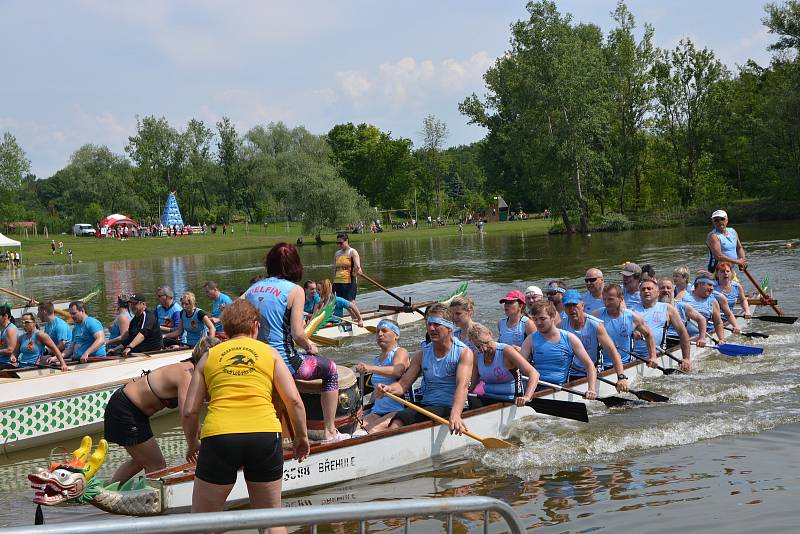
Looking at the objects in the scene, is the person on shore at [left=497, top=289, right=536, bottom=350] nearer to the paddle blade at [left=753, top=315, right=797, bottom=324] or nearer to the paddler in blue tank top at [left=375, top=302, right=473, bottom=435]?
the paddler in blue tank top at [left=375, top=302, right=473, bottom=435]

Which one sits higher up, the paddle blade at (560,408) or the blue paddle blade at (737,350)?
the paddle blade at (560,408)

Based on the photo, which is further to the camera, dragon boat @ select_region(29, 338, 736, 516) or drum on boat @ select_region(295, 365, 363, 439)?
drum on boat @ select_region(295, 365, 363, 439)

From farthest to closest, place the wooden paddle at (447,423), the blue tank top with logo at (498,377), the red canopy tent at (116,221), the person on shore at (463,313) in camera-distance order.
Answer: the red canopy tent at (116,221) < the person on shore at (463,313) < the blue tank top with logo at (498,377) < the wooden paddle at (447,423)

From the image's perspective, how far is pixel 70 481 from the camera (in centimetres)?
539

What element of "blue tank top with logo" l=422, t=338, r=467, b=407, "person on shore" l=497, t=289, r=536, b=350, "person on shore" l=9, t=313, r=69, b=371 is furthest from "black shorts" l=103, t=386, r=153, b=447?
"person on shore" l=9, t=313, r=69, b=371

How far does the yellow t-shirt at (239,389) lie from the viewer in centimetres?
422

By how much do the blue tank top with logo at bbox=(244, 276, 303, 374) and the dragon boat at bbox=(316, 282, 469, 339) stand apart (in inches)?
362

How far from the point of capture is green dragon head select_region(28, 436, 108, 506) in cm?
525

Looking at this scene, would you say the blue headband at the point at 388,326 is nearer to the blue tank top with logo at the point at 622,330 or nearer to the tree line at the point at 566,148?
the blue tank top with logo at the point at 622,330

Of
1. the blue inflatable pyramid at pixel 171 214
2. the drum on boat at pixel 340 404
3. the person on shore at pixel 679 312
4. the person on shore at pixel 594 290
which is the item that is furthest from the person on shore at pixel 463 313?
the blue inflatable pyramid at pixel 171 214

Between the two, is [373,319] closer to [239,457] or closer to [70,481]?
[70,481]

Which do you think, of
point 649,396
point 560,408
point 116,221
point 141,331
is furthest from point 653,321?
point 116,221

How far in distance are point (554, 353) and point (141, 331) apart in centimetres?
653

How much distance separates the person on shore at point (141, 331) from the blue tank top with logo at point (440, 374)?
5.77 metres
